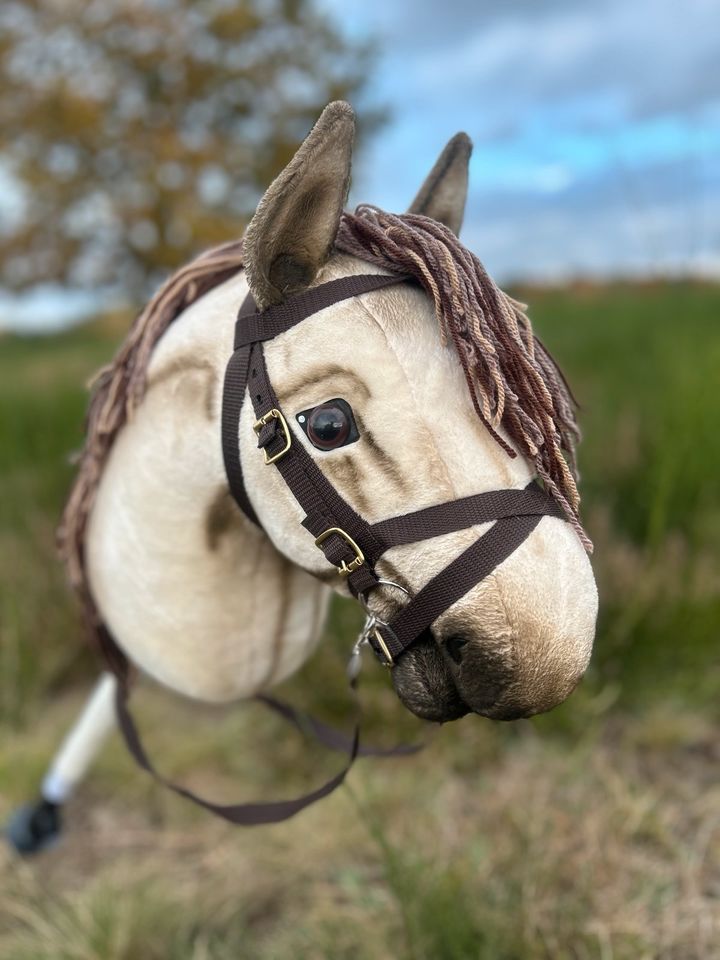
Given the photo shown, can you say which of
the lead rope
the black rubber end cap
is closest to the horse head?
the lead rope

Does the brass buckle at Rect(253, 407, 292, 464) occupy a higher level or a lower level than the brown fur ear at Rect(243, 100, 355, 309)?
lower

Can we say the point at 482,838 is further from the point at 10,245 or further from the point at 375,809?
the point at 10,245

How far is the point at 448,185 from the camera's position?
1396mm

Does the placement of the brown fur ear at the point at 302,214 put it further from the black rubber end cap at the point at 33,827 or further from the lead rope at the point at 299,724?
the black rubber end cap at the point at 33,827

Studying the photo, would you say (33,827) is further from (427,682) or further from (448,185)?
(448,185)

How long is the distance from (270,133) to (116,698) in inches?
549

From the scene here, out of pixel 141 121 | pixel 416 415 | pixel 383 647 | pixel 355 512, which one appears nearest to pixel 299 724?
pixel 383 647

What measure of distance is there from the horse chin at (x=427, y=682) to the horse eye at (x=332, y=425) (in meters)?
0.30

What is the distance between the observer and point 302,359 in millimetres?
1155

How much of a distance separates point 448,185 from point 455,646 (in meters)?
0.81

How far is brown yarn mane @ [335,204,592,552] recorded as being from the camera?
108 cm

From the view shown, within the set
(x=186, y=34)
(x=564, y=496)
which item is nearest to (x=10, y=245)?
(x=186, y=34)

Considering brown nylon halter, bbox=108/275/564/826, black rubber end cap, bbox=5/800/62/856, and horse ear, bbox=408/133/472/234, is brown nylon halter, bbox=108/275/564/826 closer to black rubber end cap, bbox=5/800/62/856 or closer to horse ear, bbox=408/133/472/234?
horse ear, bbox=408/133/472/234

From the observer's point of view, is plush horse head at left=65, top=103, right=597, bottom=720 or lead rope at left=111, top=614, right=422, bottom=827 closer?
plush horse head at left=65, top=103, right=597, bottom=720
